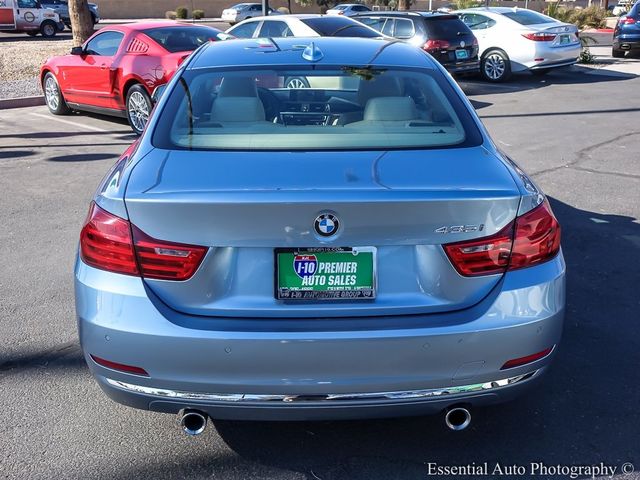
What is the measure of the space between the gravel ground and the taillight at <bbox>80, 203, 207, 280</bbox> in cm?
1269

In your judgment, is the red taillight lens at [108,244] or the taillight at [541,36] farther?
the taillight at [541,36]

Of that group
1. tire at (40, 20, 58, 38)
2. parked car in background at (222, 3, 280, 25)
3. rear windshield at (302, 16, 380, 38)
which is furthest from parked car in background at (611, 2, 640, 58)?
parked car in background at (222, 3, 280, 25)

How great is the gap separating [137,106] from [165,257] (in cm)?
847

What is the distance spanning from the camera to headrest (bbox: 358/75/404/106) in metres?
3.81

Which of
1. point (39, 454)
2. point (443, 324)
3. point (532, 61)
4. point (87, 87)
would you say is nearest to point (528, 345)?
point (443, 324)

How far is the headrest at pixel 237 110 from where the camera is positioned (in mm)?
→ 3570

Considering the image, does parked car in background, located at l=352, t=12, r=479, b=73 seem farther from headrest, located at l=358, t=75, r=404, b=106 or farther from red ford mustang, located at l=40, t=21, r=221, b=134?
headrest, located at l=358, t=75, r=404, b=106

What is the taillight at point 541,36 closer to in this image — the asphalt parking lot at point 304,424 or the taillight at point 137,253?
the asphalt parking lot at point 304,424

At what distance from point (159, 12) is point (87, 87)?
52.8 meters

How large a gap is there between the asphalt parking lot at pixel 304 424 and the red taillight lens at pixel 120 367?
548 mm

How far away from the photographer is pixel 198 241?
8.54 feet

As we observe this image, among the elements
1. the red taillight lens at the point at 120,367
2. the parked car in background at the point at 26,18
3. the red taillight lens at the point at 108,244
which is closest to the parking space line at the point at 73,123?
the red taillight lens at the point at 108,244

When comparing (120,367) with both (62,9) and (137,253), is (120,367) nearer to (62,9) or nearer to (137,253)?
(137,253)

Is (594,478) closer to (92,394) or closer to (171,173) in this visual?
(171,173)
